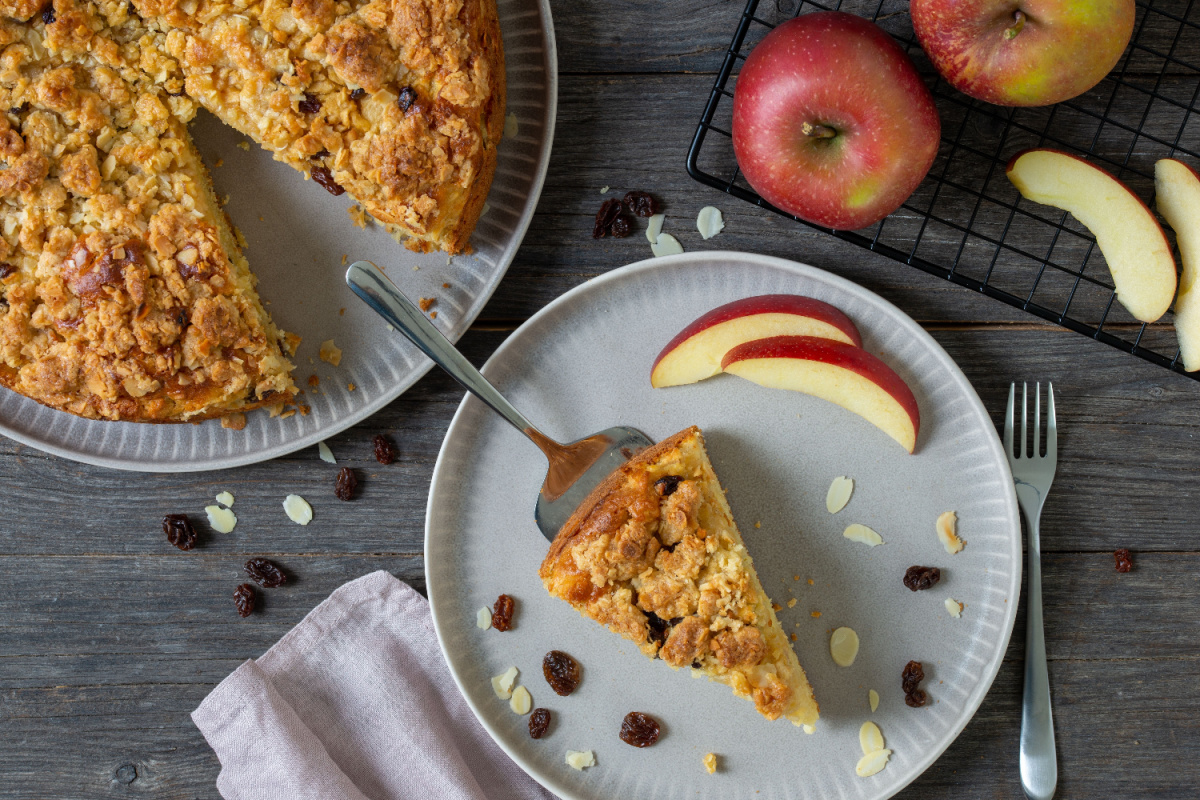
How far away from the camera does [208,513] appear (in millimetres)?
2664

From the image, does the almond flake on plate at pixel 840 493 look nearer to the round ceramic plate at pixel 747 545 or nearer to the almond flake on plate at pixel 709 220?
the round ceramic plate at pixel 747 545

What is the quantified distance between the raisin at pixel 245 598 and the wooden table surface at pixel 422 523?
1.7 inches

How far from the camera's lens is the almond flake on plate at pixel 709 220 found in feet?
8.23

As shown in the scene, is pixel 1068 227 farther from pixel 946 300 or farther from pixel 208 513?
pixel 208 513

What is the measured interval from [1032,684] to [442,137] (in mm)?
2406

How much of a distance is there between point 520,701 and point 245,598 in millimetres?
975

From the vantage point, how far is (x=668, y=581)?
224 cm

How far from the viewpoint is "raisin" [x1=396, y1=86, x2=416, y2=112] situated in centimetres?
212

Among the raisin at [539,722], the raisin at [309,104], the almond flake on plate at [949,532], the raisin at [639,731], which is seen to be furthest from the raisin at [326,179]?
the almond flake on plate at [949,532]

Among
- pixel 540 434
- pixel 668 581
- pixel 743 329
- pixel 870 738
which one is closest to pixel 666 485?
pixel 668 581

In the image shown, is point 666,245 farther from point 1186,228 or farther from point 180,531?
point 180,531

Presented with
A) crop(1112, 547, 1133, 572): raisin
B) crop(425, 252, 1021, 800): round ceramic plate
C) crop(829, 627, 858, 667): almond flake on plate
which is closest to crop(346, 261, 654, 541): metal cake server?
crop(425, 252, 1021, 800): round ceramic plate

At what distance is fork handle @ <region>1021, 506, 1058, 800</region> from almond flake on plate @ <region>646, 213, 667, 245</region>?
1447 mm

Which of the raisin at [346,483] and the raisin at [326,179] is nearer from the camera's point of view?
the raisin at [326,179]
